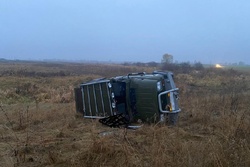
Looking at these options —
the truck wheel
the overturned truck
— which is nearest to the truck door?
the overturned truck

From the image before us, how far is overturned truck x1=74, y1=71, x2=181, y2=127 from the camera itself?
734 centimetres

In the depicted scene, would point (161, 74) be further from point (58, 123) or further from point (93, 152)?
point (93, 152)

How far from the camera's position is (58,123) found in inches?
325

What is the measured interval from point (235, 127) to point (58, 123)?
15.7ft

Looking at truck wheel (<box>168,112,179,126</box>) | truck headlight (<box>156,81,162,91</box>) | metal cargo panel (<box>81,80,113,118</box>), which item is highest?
truck headlight (<box>156,81,162,91</box>)

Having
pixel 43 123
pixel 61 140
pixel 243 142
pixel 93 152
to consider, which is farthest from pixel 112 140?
pixel 43 123

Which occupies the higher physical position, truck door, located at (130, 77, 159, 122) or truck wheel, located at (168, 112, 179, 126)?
truck door, located at (130, 77, 159, 122)

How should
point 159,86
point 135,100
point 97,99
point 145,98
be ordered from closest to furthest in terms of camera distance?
point 159,86
point 145,98
point 135,100
point 97,99

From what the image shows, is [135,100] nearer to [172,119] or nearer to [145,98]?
[145,98]

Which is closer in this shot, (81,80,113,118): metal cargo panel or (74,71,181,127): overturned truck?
(74,71,181,127): overturned truck

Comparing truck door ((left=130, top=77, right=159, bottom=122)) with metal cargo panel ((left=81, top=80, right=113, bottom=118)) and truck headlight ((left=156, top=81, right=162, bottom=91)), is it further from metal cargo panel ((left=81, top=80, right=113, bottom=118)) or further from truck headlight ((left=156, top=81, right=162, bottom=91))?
metal cargo panel ((left=81, top=80, right=113, bottom=118))

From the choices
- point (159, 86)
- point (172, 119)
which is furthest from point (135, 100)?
point (172, 119)

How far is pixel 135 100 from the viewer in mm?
7723

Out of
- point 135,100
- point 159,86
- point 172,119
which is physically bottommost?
point 172,119
